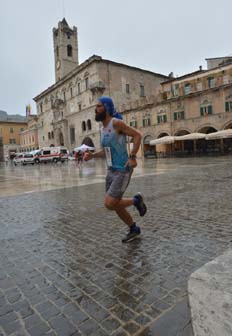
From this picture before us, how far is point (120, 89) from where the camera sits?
150ft

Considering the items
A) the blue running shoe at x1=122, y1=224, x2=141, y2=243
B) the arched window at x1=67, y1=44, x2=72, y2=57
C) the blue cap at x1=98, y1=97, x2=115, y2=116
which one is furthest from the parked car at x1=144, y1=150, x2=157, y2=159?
the arched window at x1=67, y1=44, x2=72, y2=57

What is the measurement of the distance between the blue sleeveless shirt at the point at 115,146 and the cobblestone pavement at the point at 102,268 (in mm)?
1190

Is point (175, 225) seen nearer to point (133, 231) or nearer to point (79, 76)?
point (133, 231)

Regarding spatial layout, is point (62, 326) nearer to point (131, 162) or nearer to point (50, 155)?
point (131, 162)

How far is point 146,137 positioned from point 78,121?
18263 mm

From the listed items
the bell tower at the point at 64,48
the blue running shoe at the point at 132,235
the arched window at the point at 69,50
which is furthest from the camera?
the arched window at the point at 69,50

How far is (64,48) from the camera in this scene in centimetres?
5447

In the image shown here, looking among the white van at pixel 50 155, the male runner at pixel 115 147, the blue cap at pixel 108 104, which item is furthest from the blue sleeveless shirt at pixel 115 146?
the white van at pixel 50 155

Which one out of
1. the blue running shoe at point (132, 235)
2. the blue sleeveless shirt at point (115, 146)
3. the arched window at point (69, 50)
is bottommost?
the blue running shoe at point (132, 235)

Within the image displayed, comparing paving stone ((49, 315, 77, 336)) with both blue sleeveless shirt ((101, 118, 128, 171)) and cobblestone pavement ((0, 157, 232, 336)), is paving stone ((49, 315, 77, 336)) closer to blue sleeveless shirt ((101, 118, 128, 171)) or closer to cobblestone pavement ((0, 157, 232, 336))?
cobblestone pavement ((0, 157, 232, 336))

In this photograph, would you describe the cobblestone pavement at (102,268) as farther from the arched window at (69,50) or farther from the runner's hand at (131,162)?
the arched window at (69,50)

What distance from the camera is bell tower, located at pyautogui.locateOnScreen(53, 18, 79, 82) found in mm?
53969

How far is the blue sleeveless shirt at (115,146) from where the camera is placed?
3230mm

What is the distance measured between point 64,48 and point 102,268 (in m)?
60.2
